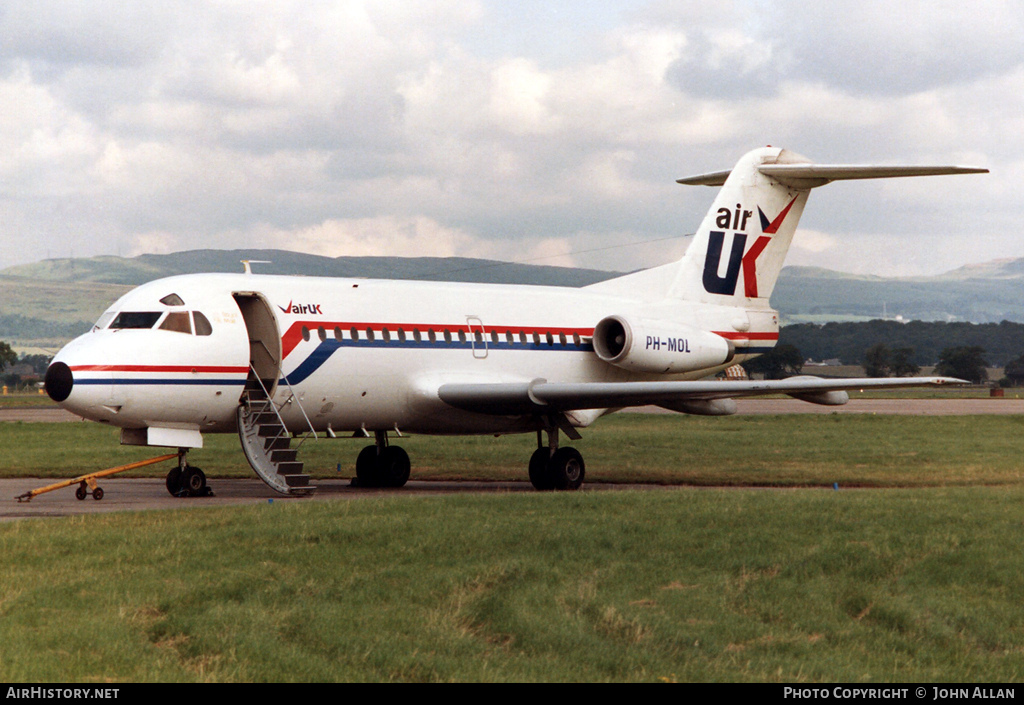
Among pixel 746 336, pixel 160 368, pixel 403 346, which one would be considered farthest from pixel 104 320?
pixel 746 336

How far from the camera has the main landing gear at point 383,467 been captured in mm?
24125

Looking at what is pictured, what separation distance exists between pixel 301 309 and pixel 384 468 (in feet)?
15.2

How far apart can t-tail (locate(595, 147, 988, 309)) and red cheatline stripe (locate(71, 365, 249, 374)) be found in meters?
10.6

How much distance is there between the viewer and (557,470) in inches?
890

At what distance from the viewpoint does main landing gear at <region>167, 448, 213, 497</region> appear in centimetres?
2008

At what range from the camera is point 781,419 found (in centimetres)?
4328

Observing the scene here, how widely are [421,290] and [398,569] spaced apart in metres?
11.8

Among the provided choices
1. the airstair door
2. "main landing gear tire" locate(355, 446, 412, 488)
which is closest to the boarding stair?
the airstair door

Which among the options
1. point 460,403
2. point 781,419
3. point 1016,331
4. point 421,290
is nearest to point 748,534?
point 460,403

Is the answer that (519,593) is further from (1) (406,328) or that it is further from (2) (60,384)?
(1) (406,328)

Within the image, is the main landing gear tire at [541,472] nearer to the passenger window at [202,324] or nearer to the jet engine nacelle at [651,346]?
the jet engine nacelle at [651,346]

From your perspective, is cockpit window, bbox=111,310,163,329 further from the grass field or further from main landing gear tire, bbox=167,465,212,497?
the grass field

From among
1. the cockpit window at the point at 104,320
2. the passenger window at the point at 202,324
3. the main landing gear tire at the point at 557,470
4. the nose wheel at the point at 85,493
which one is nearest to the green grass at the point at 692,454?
the main landing gear tire at the point at 557,470

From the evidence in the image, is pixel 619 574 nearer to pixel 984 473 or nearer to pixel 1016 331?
pixel 984 473
